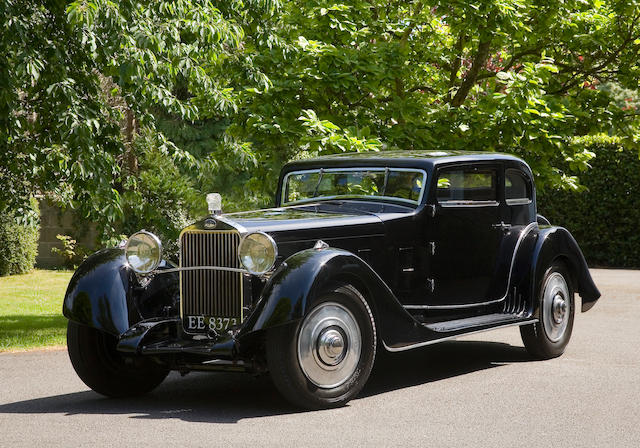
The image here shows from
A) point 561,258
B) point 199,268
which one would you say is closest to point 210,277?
point 199,268

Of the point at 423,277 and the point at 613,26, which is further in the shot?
the point at 613,26

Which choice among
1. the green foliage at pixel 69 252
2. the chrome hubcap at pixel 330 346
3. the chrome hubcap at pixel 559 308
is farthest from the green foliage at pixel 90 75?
the green foliage at pixel 69 252

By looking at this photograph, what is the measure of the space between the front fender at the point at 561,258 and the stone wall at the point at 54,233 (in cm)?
→ 1474

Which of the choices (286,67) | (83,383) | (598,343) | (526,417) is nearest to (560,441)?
(526,417)

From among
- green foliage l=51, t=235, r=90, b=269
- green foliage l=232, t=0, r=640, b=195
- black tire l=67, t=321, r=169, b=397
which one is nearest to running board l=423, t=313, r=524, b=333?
black tire l=67, t=321, r=169, b=397

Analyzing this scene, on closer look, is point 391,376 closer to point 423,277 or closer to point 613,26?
point 423,277

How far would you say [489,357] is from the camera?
909cm

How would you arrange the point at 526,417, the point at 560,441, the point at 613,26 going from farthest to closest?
the point at 613,26 < the point at 526,417 < the point at 560,441

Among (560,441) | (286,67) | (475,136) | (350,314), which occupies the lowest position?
(560,441)

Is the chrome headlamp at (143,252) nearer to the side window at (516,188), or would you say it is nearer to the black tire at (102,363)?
the black tire at (102,363)

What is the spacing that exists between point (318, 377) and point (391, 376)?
1598 mm

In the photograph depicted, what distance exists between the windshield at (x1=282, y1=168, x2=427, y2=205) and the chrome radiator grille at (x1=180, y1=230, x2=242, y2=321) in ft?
5.65

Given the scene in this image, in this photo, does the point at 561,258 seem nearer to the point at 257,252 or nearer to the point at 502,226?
the point at 502,226

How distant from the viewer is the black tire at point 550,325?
8.74 metres
